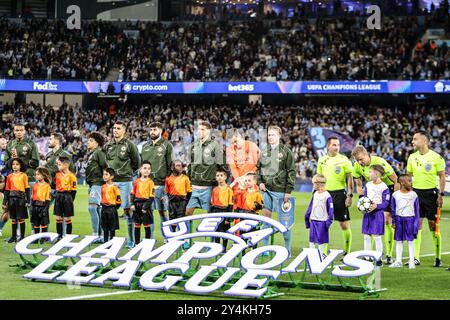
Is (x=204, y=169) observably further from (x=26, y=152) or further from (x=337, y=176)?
(x=26, y=152)

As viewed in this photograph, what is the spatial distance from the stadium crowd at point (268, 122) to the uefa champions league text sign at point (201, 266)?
79.8 ft

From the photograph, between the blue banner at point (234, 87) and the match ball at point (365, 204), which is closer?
the match ball at point (365, 204)

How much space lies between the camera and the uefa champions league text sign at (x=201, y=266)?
10367 mm

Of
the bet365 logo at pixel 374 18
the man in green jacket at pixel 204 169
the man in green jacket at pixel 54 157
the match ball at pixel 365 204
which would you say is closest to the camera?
the match ball at pixel 365 204

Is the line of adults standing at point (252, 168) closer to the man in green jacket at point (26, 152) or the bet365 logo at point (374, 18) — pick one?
the man in green jacket at point (26, 152)

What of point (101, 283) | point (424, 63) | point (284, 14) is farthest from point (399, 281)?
point (284, 14)

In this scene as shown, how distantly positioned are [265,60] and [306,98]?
316 centimetres

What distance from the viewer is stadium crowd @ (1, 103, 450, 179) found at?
3941cm

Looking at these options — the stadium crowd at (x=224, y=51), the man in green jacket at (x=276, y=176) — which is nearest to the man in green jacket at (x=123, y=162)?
the man in green jacket at (x=276, y=176)

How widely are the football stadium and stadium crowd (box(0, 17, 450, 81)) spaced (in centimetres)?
11

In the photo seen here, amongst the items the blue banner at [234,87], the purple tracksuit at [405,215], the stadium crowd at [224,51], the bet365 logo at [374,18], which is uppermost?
the bet365 logo at [374,18]

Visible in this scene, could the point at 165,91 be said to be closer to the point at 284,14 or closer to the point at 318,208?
the point at 284,14

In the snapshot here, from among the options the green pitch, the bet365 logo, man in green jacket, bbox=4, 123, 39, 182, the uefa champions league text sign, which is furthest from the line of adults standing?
the bet365 logo
